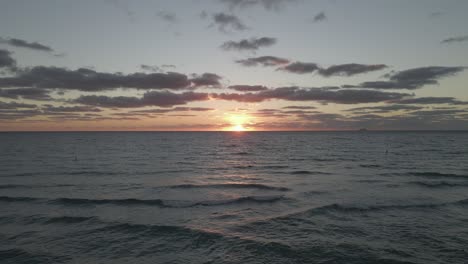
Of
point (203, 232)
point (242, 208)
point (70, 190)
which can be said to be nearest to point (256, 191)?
point (242, 208)

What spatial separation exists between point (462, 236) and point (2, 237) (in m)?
24.2

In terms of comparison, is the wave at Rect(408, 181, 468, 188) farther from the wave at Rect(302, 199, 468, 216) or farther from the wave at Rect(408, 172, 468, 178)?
the wave at Rect(302, 199, 468, 216)

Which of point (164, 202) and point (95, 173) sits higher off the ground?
point (164, 202)

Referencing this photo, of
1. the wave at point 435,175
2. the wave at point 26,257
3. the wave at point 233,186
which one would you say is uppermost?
the wave at point 26,257

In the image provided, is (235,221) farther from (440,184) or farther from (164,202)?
(440,184)

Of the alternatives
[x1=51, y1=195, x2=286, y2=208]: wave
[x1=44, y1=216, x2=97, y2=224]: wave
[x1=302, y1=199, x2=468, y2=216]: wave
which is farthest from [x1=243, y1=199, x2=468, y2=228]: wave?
[x1=44, y1=216, x2=97, y2=224]: wave

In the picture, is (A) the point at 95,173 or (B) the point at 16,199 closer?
(B) the point at 16,199

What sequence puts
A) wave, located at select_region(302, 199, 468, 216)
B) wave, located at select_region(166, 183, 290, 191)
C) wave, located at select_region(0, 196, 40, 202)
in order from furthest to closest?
1. wave, located at select_region(166, 183, 290, 191)
2. wave, located at select_region(0, 196, 40, 202)
3. wave, located at select_region(302, 199, 468, 216)

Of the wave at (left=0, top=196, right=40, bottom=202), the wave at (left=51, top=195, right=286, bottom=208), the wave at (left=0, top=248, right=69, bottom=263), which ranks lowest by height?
the wave at (left=51, top=195, right=286, bottom=208)

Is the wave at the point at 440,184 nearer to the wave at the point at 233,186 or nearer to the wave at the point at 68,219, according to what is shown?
the wave at the point at 233,186

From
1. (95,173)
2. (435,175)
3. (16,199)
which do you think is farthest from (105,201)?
(435,175)

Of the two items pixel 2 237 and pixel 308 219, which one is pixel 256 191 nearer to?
pixel 308 219

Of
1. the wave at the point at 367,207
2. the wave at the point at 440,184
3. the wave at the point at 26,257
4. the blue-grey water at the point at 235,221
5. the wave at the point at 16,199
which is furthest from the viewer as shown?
the wave at the point at 440,184

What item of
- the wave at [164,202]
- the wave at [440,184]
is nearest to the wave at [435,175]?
the wave at [440,184]
